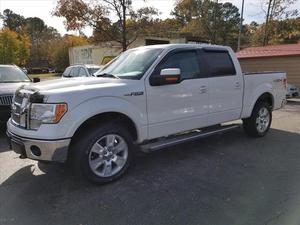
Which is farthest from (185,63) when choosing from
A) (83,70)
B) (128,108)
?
(83,70)

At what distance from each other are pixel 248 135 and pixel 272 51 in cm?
1338

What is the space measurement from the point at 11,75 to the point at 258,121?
6.64m

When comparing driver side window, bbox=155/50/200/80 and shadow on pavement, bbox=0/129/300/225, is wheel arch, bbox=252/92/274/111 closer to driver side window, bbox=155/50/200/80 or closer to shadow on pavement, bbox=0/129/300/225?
shadow on pavement, bbox=0/129/300/225

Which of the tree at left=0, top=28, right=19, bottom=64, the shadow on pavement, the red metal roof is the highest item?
the tree at left=0, top=28, right=19, bottom=64

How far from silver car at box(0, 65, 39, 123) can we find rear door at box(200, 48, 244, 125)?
14.6 ft

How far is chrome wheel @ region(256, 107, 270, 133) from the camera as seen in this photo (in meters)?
6.34

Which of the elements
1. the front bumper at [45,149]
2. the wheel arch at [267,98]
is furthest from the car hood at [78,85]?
the wheel arch at [267,98]

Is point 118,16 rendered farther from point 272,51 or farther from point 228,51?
point 228,51

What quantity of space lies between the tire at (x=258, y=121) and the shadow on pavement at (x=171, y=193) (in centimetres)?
108

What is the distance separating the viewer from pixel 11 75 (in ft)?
26.6

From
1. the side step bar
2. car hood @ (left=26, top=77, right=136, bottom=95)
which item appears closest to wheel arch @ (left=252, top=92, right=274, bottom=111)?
the side step bar

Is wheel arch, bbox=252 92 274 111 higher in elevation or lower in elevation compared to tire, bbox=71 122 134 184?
higher

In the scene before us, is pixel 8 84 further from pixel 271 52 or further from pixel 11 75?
pixel 271 52

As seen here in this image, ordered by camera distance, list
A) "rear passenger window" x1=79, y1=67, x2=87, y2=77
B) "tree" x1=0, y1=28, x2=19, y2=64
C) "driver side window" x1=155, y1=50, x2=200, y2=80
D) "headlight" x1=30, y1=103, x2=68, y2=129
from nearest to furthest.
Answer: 1. "headlight" x1=30, y1=103, x2=68, y2=129
2. "driver side window" x1=155, y1=50, x2=200, y2=80
3. "rear passenger window" x1=79, y1=67, x2=87, y2=77
4. "tree" x1=0, y1=28, x2=19, y2=64
